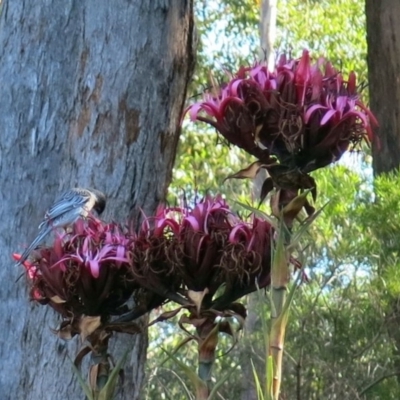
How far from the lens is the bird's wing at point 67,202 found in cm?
256

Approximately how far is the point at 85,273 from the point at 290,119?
47 cm

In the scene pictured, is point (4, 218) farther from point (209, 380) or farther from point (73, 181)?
point (209, 380)

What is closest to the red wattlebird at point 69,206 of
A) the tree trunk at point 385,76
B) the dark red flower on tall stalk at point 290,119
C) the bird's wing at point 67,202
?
the bird's wing at point 67,202

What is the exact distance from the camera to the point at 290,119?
1568 millimetres

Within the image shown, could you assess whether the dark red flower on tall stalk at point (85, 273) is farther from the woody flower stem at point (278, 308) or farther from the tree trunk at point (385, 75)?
the tree trunk at point (385, 75)

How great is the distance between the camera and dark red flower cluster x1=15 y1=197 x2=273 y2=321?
1671mm

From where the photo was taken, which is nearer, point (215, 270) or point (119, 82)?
point (215, 270)

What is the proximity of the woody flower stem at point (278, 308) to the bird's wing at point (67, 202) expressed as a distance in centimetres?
103

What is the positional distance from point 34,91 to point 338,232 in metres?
2.37

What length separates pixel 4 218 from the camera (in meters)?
2.79

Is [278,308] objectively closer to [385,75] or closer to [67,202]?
[67,202]

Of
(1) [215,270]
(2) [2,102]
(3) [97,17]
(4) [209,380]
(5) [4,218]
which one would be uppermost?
(3) [97,17]

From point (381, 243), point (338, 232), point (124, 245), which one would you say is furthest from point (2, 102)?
point (338, 232)

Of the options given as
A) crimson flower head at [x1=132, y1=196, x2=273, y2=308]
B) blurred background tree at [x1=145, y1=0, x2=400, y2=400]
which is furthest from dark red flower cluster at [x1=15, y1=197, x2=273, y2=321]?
blurred background tree at [x1=145, y1=0, x2=400, y2=400]
